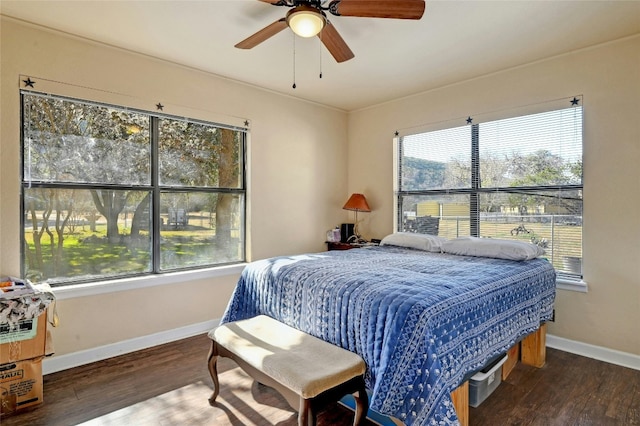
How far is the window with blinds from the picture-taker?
308cm

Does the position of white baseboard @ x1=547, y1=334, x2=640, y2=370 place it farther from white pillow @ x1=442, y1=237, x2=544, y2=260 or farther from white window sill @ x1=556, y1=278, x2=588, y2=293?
white pillow @ x1=442, y1=237, x2=544, y2=260

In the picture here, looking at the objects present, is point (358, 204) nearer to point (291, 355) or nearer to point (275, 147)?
point (275, 147)

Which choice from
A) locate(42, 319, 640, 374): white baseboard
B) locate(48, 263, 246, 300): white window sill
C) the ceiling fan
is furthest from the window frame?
locate(48, 263, 246, 300): white window sill

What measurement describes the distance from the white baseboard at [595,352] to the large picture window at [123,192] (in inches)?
122

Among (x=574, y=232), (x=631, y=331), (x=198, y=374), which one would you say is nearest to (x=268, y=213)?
(x=198, y=374)

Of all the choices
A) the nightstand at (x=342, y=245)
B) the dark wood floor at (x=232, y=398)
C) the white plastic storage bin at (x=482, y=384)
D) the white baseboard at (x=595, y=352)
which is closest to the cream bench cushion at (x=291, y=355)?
the dark wood floor at (x=232, y=398)

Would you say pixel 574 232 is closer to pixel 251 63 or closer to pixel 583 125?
pixel 583 125

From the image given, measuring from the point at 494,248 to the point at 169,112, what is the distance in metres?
3.06

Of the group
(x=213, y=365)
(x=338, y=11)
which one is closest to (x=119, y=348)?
(x=213, y=365)

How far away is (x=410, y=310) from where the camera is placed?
1611 millimetres

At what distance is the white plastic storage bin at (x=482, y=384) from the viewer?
7.05ft

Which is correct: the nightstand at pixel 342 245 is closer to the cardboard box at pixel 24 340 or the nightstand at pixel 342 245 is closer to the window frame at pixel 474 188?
the window frame at pixel 474 188

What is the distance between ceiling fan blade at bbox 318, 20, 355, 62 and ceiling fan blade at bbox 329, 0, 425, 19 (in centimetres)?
12

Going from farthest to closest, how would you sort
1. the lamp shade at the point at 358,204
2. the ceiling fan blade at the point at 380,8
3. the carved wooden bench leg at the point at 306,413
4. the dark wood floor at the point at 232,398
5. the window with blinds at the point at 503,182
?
the lamp shade at the point at 358,204 < the window with blinds at the point at 503,182 < the dark wood floor at the point at 232,398 < the ceiling fan blade at the point at 380,8 < the carved wooden bench leg at the point at 306,413
